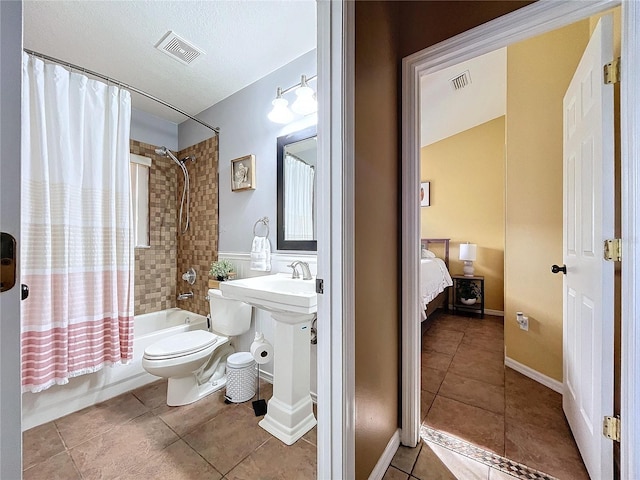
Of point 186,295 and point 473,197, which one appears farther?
point 473,197

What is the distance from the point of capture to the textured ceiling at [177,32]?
4.94 ft

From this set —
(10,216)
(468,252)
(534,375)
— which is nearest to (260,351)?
(10,216)

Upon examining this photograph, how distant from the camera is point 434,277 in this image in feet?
10.1

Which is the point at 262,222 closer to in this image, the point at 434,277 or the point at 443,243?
the point at 434,277

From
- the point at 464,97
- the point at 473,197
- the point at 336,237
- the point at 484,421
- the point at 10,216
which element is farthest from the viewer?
the point at 473,197

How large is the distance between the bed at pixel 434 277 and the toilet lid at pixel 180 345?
158 cm

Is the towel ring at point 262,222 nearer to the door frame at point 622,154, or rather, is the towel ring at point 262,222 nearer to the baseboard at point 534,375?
the door frame at point 622,154

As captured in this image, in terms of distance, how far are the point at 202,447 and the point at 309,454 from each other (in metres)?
0.57

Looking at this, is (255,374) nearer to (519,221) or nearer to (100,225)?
(100,225)

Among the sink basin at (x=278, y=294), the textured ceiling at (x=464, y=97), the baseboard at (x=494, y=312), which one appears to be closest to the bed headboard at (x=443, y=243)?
the baseboard at (x=494, y=312)

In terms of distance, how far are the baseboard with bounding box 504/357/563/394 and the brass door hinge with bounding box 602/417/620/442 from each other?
99cm

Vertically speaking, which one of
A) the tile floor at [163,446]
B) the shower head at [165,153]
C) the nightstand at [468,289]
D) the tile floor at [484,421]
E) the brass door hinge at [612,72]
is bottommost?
the tile floor at [163,446]

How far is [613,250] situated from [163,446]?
2.27 m

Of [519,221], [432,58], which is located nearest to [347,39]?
[432,58]
